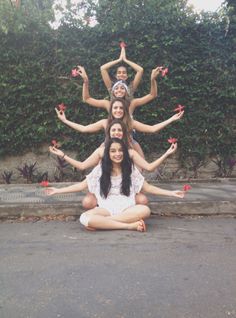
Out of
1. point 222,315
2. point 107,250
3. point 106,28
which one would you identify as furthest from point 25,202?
point 106,28

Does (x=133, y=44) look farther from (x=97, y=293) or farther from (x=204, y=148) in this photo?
(x=97, y=293)

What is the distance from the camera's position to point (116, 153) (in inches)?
174

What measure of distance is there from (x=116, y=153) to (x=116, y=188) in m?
0.42

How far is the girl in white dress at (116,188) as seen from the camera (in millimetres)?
4285

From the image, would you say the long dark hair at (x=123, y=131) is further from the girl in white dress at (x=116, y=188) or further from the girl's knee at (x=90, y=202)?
the girl's knee at (x=90, y=202)

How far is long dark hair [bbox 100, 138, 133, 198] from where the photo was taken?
4.46 m

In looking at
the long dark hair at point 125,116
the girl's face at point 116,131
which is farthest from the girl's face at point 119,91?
the girl's face at point 116,131

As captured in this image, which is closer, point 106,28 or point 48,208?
point 48,208

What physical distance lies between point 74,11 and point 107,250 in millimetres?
5345

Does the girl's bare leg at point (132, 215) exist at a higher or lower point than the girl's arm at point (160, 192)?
lower

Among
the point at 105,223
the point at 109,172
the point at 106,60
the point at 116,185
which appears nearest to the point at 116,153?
the point at 109,172

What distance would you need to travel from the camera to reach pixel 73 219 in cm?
491

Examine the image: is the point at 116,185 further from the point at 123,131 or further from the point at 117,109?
the point at 117,109

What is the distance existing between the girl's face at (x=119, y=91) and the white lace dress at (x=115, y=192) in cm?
107
